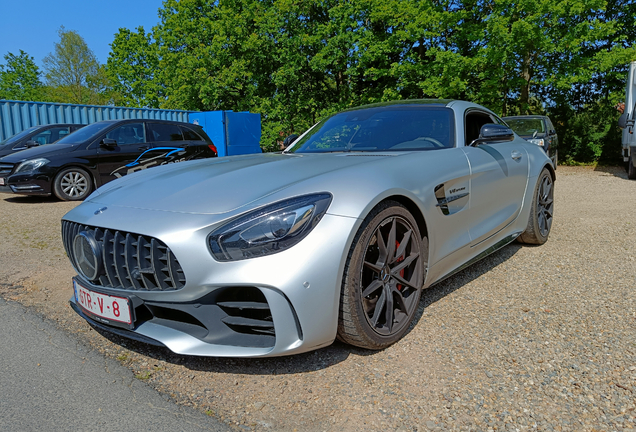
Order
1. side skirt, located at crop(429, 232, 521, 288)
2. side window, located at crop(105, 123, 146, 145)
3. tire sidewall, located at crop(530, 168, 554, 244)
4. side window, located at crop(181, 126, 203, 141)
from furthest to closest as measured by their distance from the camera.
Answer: side window, located at crop(181, 126, 203, 141), side window, located at crop(105, 123, 146, 145), tire sidewall, located at crop(530, 168, 554, 244), side skirt, located at crop(429, 232, 521, 288)

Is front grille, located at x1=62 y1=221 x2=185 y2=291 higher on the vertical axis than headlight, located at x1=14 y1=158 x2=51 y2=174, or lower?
lower

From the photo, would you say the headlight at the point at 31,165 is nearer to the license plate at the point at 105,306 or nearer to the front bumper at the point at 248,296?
the license plate at the point at 105,306

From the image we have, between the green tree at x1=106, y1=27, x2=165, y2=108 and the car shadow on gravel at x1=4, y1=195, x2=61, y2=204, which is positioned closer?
the car shadow on gravel at x1=4, y1=195, x2=61, y2=204

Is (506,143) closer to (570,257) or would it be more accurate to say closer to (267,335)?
(570,257)

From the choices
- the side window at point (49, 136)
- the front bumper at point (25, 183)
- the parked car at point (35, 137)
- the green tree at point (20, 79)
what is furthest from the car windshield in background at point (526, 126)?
the green tree at point (20, 79)

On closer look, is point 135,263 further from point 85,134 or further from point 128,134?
point 85,134

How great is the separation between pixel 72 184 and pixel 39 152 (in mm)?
821

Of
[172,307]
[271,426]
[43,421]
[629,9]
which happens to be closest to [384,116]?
[172,307]

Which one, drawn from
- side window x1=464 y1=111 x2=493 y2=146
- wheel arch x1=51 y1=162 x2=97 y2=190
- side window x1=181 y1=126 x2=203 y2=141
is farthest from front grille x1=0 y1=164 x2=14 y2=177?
side window x1=464 y1=111 x2=493 y2=146

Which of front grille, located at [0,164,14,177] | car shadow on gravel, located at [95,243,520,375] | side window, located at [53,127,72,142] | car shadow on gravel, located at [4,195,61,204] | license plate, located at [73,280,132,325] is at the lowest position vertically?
car shadow on gravel, located at [95,243,520,375]

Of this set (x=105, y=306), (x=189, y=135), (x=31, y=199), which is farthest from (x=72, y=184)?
(x=105, y=306)

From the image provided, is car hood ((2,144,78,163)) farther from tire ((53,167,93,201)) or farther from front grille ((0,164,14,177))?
tire ((53,167,93,201))

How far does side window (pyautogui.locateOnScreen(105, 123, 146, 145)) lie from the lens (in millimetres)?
9211

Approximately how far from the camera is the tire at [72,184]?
864 cm
